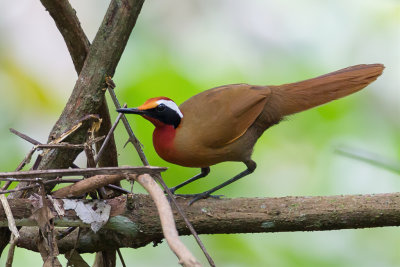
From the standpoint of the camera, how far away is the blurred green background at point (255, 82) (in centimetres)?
285

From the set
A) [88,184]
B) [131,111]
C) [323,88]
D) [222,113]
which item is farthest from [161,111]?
[323,88]

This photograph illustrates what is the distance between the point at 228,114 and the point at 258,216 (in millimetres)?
595

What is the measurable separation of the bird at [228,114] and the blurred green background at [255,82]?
15cm

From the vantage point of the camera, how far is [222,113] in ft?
8.30

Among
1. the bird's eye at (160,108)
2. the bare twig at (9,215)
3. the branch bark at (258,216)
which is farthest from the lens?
the bird's eye at (160,108)

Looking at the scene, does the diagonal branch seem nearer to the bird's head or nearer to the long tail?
the bird's head

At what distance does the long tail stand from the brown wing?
0.29 feet

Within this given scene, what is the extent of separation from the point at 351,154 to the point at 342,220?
41cm

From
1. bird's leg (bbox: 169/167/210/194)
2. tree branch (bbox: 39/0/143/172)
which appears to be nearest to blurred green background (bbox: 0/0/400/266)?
bird's leg (bbox: 169/167/210/194)

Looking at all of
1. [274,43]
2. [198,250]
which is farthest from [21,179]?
[274,43]

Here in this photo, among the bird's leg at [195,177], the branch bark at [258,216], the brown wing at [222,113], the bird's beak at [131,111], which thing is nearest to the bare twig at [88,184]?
the branch bark at [258,216]

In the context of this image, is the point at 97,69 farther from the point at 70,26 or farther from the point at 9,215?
the point at 9,215

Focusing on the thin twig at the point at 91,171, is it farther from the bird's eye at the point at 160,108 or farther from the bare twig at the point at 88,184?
the bird's eye at the point at 160,108

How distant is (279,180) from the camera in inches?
119
